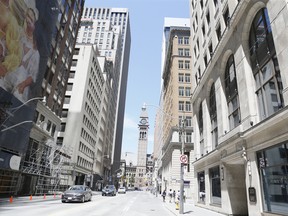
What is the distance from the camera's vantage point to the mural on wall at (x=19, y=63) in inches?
961

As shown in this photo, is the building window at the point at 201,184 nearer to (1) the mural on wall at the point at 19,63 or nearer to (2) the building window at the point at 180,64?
A: (1) the mural on wall at the point at 19,63

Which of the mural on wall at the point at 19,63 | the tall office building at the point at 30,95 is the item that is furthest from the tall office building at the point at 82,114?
the mural on wall at the point at 19,63

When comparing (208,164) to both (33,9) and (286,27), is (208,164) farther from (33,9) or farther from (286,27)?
(33,9)

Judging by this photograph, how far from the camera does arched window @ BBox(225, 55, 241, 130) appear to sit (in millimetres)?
18438

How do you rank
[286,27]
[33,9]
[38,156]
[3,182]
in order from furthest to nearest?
[38,156], [33,9], [3,182], [286,27]

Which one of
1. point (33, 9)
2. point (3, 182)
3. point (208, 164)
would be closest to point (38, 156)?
point (3, 182)

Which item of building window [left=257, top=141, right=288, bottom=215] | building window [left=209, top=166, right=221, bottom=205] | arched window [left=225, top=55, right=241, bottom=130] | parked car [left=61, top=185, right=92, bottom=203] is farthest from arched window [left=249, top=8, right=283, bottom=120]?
parked car [left=61, top=185, right=92, bottom=203]

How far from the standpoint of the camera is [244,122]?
15820 millimetres

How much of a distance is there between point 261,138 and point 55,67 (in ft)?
122

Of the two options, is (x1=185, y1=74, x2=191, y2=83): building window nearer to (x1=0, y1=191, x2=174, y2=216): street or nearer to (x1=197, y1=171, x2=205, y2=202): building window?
(x1=197, y1=171, x2=205, y2=202): building window

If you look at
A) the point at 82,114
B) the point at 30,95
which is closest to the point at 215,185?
the point at 30,95

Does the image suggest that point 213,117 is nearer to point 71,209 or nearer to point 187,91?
point 71,209

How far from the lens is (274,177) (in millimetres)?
12375

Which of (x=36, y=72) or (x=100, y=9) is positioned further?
(x=100, y=9)
